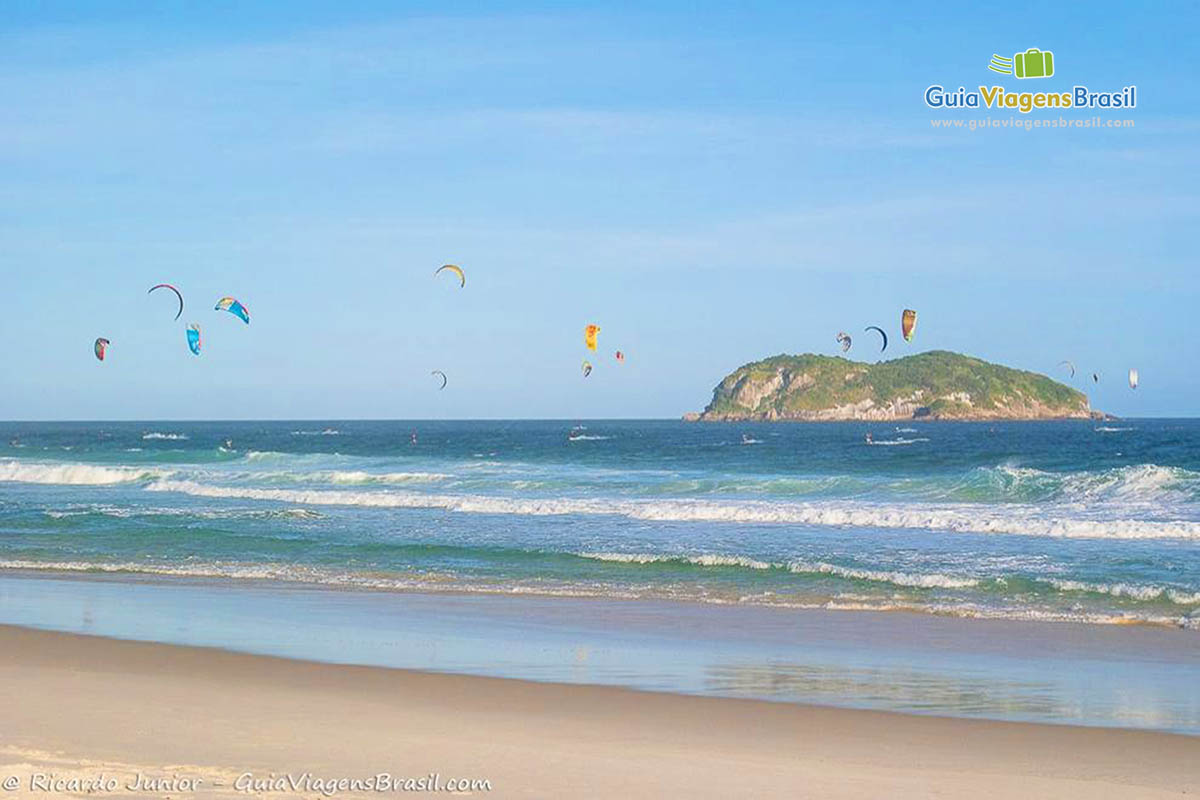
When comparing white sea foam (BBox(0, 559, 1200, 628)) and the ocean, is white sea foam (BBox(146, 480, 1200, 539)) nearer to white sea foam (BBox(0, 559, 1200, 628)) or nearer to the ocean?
the ocean

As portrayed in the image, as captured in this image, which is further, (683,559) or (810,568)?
(683,559)

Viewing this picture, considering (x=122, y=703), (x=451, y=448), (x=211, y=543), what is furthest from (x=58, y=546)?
(x=451, y=448)

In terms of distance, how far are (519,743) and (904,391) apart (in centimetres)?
14053

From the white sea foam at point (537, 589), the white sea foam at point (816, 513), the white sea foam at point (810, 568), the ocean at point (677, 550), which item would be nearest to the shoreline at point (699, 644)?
the ocean at point (677, 550)

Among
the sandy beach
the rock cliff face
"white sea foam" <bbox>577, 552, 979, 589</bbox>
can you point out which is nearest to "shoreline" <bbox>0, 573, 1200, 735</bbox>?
the sandy beach

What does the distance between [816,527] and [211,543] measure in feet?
31.9

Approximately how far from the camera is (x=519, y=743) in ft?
24.4

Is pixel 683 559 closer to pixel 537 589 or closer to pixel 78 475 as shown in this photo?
pixel 537 589

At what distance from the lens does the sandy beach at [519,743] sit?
6.44 metres

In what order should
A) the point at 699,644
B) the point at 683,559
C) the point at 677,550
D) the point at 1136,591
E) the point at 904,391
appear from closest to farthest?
the point at 699,644 < the point at 1136,591 < the point at 683,559 < the point at 677,550 < the point at 904,391

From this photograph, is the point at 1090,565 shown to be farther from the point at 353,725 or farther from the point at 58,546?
the point at 58,546

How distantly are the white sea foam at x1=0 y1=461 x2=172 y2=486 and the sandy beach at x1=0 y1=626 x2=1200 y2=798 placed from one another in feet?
106

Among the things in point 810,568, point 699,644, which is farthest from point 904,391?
point 699,644

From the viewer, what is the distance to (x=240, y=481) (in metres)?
37.9
